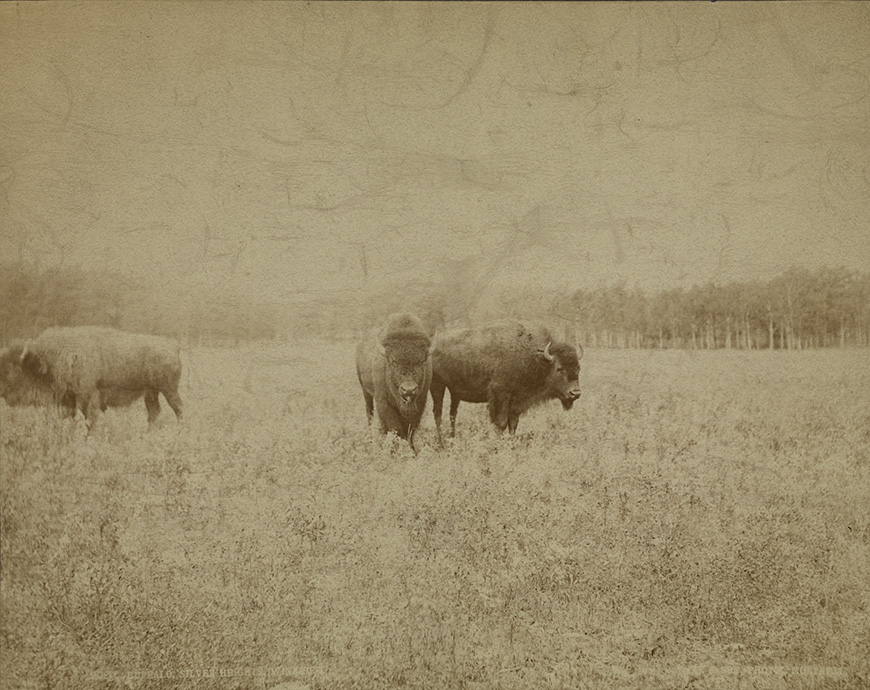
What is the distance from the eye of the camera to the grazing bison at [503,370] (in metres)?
2.96

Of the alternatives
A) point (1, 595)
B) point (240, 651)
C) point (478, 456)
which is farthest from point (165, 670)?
point (478, 456)

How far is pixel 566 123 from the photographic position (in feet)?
9.70

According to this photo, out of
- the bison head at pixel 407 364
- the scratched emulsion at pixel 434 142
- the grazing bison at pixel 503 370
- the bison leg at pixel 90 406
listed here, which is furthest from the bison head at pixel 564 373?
the bison leg at pixel 90 406

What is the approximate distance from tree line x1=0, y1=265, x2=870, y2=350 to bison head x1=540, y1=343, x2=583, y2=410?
64 millimetres

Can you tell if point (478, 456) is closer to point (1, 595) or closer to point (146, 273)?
point (146, 273)

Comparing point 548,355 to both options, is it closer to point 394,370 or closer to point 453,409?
point 453,409

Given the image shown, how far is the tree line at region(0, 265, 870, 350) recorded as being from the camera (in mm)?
2742

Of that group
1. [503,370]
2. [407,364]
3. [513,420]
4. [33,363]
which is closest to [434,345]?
[407,364]

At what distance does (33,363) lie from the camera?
273cm

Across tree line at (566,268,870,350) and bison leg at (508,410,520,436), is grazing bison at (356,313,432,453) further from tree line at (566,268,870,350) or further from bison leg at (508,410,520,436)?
tree line at (566,268,870,350)

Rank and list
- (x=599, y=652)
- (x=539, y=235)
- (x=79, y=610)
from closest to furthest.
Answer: (x=79, y=610) → (x=599, y=652) → (x=539, y=235)

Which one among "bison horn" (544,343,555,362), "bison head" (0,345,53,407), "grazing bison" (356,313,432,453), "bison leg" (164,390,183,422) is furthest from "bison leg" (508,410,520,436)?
"bison head" (0,345,53,407)

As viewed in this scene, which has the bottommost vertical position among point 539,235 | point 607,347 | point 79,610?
point 79,610

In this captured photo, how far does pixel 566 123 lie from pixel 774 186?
1049mm
